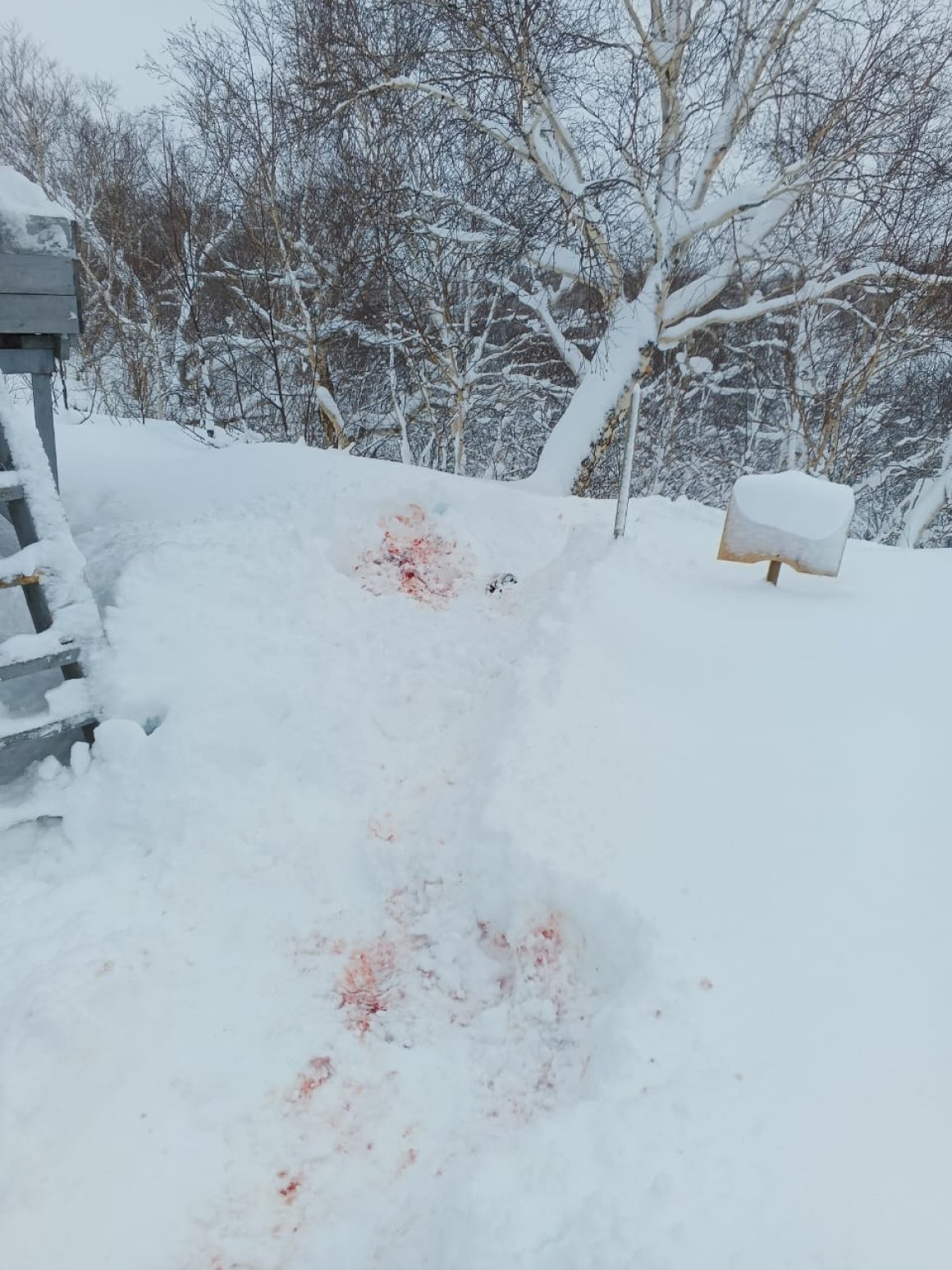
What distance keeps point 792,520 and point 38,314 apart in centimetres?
495

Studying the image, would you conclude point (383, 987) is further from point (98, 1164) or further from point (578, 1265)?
point (578, 1265)

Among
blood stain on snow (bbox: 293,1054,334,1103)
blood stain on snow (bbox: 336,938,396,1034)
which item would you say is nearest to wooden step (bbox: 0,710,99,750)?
blood stain on snow (bbox: 336,938,396,1034)

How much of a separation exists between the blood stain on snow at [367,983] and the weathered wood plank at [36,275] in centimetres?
393

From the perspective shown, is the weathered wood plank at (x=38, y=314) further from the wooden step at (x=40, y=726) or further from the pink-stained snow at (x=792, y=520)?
the pink-stained snow at (x=792, y=520)

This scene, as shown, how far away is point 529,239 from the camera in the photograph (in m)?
7.52

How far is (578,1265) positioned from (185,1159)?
133cm

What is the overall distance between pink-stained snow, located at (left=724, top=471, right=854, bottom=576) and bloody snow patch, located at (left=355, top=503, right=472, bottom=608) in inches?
83.5

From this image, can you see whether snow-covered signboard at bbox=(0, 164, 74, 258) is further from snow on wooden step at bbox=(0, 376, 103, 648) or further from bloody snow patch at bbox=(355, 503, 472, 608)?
bloody snow patch at bbox=(355, 503, 472, 608)

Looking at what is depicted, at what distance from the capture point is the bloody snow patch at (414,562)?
499 cm

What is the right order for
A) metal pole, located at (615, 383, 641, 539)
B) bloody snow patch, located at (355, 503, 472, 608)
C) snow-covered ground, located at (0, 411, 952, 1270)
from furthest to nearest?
metal pole, located at (615, 383, 641, 539)
bloody snow patch, located at (355, 503, 472, 608)
snow-covered ground, located at (0, 411, 952, 1270)

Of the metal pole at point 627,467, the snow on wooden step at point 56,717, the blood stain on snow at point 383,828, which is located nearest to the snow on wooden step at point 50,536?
the snow on wooden step at point 56,717

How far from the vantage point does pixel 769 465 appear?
17984 millimetres

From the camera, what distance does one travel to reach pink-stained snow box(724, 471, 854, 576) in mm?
4645

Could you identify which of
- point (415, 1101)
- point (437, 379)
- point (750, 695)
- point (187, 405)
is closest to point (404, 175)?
point (437, 379)
